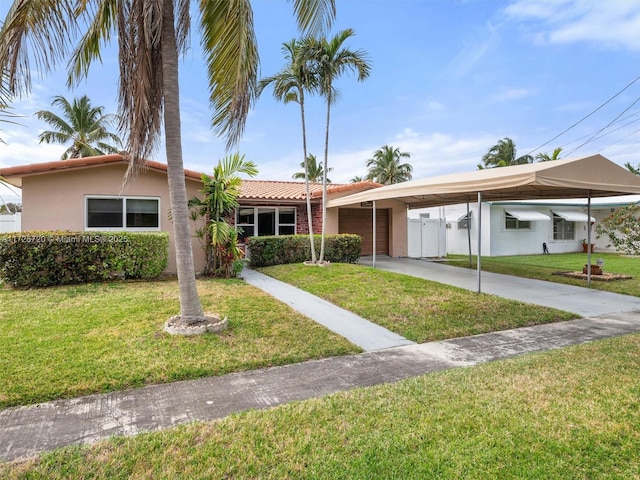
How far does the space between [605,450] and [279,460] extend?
2471mm

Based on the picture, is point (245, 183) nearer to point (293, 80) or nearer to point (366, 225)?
point (366, 225)

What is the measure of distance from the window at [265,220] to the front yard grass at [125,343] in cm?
832

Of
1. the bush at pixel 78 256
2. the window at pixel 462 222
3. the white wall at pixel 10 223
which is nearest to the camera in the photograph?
the bush at pixel 78 256

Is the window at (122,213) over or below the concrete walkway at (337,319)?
over

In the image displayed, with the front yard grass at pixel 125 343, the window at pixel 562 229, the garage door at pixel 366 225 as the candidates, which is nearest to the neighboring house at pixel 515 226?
the window at pixel 562 229

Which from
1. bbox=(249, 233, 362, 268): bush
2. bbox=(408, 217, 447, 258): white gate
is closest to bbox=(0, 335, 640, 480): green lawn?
bbox=(249, 233, 362, 268): bush

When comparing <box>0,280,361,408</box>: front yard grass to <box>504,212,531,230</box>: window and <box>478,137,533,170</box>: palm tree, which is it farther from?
<box>478,137,533,170</box>: palm tree

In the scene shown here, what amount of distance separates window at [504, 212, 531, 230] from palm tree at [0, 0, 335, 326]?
18.8 metres

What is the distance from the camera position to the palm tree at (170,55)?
515cm

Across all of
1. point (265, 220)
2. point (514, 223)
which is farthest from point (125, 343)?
point (514, 223)

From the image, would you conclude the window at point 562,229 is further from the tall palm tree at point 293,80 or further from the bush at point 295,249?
the tall palm tree at point 293,80

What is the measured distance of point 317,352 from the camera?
5.11 metres

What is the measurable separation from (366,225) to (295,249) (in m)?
5.46

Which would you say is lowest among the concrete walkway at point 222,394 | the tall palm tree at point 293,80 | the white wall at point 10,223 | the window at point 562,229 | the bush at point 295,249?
the concrete walkway at point 222,394
